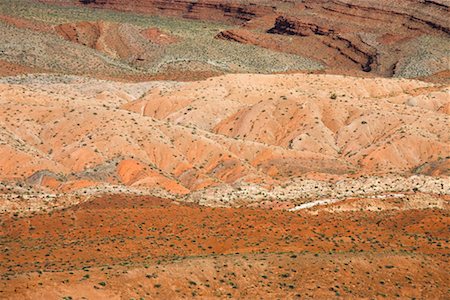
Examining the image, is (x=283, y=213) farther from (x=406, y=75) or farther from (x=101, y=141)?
(x=406, y=75)

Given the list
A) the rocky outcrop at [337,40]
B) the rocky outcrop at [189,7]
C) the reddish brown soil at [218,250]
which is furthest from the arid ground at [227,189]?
the rocky outcrop at [189,7]

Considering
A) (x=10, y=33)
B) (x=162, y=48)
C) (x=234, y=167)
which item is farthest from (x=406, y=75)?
(x=234, y=167)

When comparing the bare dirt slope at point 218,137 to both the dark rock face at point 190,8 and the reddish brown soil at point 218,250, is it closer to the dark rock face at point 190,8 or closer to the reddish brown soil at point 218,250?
the reddish brown soil at point 218,250

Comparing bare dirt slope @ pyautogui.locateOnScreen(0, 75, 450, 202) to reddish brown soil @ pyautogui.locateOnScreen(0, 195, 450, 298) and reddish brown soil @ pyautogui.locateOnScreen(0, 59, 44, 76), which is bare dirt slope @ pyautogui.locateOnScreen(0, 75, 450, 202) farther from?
reddish brown soil @ pyautogui.locateOnScreen(0, 59, 44, 76)

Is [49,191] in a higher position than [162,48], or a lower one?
higher

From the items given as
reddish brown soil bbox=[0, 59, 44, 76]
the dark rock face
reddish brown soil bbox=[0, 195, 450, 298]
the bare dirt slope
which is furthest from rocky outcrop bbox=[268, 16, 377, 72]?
reddish brown soil bbox=[0, 195, 450, 298]

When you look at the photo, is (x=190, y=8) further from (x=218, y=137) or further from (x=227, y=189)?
(x=227, y=189)

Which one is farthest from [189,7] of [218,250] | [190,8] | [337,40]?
[218,250]
